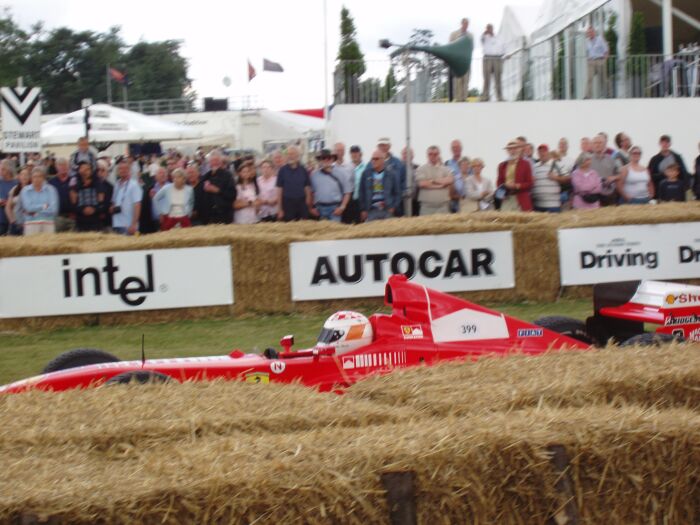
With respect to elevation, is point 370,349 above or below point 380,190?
below

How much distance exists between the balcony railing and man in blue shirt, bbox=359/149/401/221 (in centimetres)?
680

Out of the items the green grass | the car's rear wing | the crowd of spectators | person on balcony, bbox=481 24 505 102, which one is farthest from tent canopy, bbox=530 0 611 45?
the car's rear wing

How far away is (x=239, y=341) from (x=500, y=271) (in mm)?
3407

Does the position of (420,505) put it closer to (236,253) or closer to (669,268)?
(236,253)

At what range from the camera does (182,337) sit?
11.3m

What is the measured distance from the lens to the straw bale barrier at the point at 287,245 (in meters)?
12.1

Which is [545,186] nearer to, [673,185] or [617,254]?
[673,185]

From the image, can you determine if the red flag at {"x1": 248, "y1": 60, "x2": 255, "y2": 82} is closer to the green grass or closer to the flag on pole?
the flag on pole

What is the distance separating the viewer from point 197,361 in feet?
25.7

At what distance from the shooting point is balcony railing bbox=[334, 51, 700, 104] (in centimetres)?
2098

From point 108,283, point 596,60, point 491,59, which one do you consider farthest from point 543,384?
point 596,60

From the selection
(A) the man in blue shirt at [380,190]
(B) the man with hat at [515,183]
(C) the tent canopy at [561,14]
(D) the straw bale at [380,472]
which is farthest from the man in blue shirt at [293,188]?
(C) the tent canopy at [561,14]

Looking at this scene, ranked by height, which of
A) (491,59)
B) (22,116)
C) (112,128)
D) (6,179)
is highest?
(491,59)

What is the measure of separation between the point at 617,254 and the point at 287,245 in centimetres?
394
